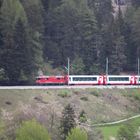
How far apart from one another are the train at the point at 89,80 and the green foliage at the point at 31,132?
38.5m

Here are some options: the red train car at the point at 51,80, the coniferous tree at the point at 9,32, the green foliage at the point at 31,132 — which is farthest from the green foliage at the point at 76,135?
the red train car at the point at 51,80

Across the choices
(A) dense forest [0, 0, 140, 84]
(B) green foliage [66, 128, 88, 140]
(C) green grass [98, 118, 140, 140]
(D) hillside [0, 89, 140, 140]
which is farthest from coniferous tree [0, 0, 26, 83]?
(B) green foliage [66, 128, 88, 140]

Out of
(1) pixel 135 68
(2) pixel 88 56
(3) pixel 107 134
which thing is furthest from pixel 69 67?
(3) pixel 107 134

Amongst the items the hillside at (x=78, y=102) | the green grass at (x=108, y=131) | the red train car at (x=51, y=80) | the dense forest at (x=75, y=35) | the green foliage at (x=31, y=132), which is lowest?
the green grass at (x=108, y=131)

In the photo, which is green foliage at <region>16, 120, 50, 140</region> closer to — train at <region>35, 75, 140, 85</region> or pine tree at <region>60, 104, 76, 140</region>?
pine tree at <region>60, 104, 76, 140</region>

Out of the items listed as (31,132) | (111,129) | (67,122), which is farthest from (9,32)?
(31,132)

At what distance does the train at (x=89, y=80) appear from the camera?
94.8 metres

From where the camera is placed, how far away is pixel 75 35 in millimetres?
105062

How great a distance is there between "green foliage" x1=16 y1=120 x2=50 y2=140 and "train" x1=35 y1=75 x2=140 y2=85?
3854cm

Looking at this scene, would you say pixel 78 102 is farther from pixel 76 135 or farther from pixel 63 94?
pixel 76 135

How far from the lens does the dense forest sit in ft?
322

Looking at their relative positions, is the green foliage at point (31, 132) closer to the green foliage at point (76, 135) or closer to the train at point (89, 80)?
the green foliage at point (76, 135)

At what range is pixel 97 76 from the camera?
97062 millimetres

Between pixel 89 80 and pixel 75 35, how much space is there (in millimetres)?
9962
